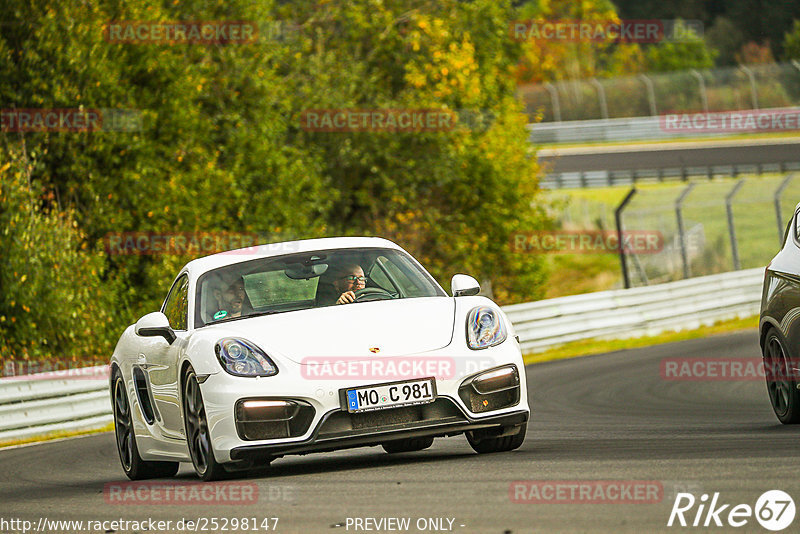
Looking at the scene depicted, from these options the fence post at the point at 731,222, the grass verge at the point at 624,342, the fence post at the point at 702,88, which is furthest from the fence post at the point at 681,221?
the fence post at the point at 702,88

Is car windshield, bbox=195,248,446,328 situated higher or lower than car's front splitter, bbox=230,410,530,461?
higher

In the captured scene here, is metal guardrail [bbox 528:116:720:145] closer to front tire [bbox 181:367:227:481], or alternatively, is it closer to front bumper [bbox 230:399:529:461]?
front tire [bbox 181:367:227:481]

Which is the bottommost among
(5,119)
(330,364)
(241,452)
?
(5,119)

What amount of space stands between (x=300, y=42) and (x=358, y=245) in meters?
A: 25.3

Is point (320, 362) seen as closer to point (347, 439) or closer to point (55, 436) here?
point (347, 439)

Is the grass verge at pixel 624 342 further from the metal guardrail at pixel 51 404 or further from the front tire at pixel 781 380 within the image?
the front tire at pixel 781 380

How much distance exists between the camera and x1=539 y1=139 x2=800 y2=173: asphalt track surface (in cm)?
5128

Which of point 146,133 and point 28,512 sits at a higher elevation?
point 28,512

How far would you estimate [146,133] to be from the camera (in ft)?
81.4

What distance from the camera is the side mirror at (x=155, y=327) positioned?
8.06 m

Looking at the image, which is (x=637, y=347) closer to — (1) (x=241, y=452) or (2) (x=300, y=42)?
(1) (x=241, y=452)

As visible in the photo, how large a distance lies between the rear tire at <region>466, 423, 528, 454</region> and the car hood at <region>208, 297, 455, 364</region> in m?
0.79

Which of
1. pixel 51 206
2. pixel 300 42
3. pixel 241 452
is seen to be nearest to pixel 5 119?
pixel 51 206

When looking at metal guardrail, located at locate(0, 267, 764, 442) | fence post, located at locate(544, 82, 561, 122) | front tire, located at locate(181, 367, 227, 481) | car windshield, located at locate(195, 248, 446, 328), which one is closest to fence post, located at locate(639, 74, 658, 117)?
fence post, located at locate(544, 82, 561, 122)
